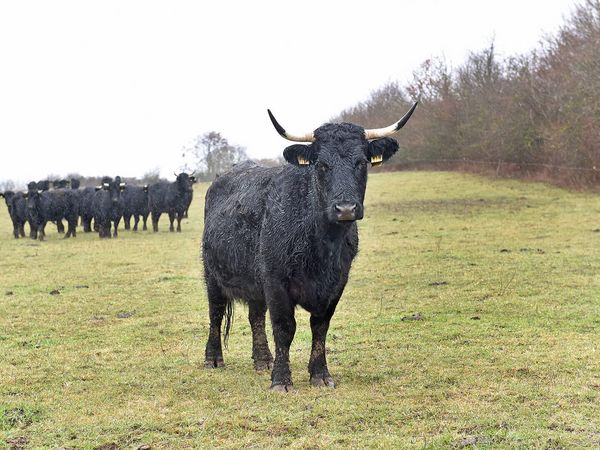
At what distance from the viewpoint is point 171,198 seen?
101ft

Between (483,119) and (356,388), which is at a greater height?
(483,119)

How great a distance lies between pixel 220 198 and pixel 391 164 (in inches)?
2195

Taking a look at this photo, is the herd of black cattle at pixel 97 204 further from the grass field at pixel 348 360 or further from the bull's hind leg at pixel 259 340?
the bull's hind leg at pixel 259 340

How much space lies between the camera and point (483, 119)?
46.7 metres

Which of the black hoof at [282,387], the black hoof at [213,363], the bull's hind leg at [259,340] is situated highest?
the bull's hind leg at [259,340]

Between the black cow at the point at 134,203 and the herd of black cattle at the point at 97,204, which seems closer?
the herd of black cattle at the point at 97,204

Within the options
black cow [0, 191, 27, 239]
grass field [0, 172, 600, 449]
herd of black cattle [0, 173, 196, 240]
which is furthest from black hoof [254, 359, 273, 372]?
black cow [0, 191, 27, 239]

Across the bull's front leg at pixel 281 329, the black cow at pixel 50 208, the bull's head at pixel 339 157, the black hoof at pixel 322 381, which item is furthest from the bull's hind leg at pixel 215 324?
the black cow at pixel 50 208

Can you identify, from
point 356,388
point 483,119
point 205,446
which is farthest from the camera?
point 483,119

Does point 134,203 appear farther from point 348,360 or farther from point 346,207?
point 346,207

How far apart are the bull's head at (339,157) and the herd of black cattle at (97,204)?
2239cm

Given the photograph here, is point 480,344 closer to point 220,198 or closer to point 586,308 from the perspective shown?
point 586,308

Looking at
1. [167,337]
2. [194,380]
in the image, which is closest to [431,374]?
[194,380]

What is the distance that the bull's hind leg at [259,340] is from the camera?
8.35 metres
